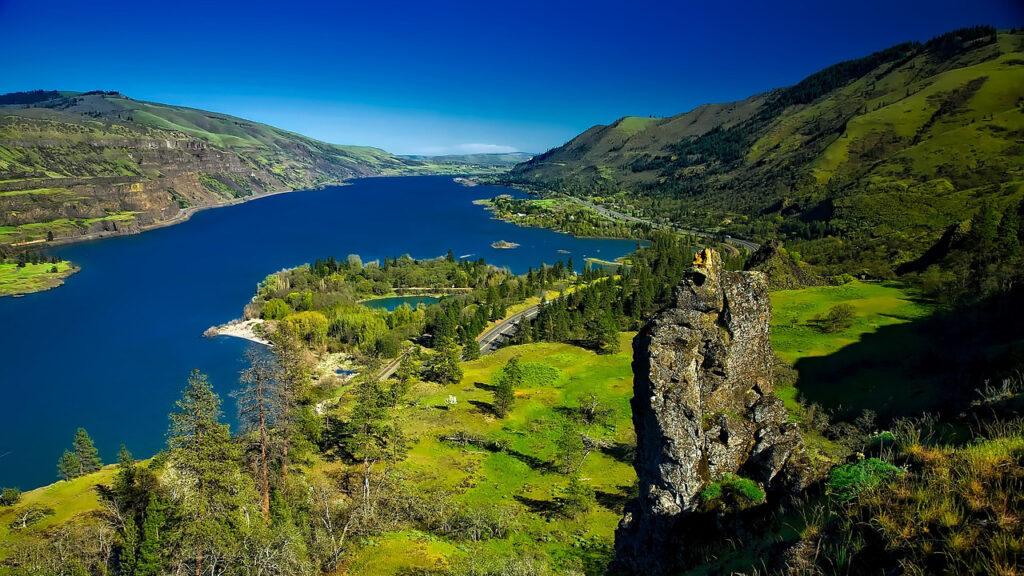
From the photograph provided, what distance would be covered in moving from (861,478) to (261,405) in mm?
34126

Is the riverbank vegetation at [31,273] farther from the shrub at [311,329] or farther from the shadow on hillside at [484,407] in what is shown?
the shadow on hillside at [484,407]

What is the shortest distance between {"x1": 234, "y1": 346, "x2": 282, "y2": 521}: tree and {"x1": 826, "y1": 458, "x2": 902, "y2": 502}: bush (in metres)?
32.5

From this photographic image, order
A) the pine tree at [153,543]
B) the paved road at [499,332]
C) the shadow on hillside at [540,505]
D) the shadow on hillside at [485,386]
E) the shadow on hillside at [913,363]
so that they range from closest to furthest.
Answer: the pine tree at [153,543] → the shadow on hillside at [540,505] → the shadow on hillside at [913,363] → the shadow on hillside at [485,386] → the paved road at [499,332]

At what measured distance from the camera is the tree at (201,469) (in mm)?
28328

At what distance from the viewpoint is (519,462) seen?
54156 mm

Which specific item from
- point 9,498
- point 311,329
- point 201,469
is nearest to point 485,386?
point 201,469

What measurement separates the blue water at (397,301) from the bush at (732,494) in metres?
140

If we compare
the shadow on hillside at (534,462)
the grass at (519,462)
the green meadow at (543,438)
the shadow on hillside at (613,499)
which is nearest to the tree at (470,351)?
the grass at (519,462)

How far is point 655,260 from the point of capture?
171125 mm

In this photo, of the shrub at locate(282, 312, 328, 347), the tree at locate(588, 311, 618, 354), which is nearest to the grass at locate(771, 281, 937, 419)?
the tree at locate(588, 311, 618, 354)

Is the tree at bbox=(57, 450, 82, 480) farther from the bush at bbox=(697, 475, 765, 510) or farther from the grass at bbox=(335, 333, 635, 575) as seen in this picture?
the bush at bbox=(697, 475, 765, 510)

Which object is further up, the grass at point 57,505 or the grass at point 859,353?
the grass at point 859,353

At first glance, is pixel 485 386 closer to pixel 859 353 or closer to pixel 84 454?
pixel 859 353

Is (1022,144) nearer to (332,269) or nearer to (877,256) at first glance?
(877,256)
